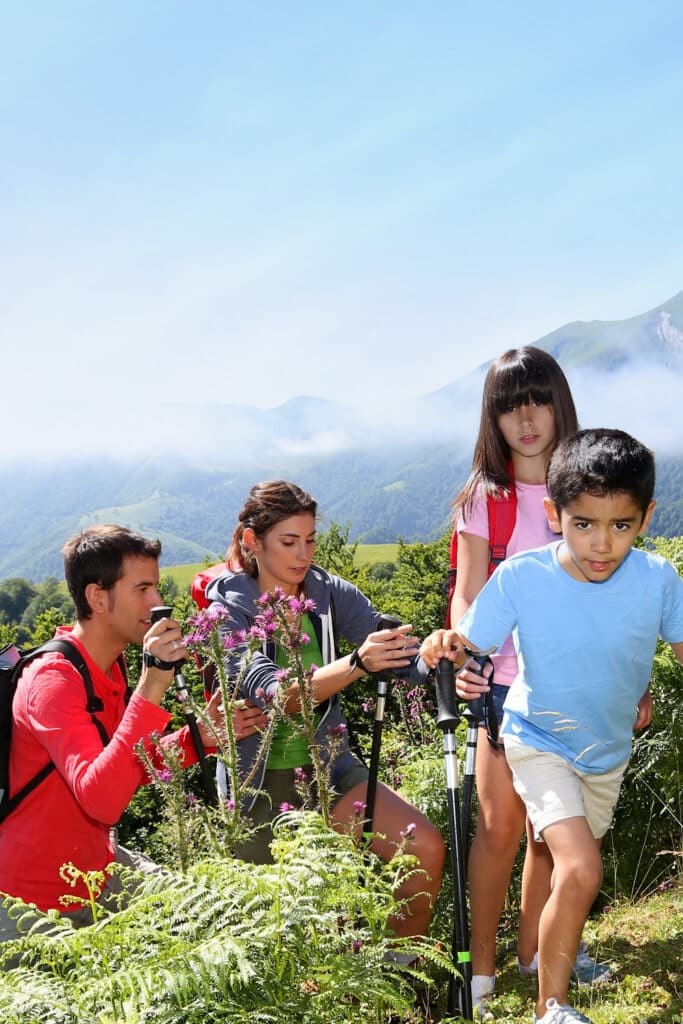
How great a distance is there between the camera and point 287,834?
9.06 ft

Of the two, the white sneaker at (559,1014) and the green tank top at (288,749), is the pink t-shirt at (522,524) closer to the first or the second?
the green tank top at (288,749)

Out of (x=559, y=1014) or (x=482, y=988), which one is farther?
(x=482, y=988)

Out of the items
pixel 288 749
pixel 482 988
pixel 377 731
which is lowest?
pixel 482 988

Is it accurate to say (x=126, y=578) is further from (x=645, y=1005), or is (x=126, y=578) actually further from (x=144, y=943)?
(x=645, y=1005)

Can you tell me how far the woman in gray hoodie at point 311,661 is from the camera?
3.75 metres

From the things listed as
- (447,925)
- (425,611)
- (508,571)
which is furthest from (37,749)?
(425,611)

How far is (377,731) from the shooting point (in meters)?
3.66

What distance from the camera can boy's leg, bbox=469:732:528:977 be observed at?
154 inches

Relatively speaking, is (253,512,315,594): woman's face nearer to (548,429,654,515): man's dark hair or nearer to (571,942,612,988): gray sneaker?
(548,429,654,515): man's dark hair

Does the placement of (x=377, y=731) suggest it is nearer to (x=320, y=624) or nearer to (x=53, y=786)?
(x=320, y=624)

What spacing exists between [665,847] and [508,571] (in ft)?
9.20

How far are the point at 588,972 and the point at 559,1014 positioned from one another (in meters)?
0.98

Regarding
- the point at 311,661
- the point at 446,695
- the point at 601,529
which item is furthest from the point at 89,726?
the point at 601,529

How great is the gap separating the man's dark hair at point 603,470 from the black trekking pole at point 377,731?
0.78 m
